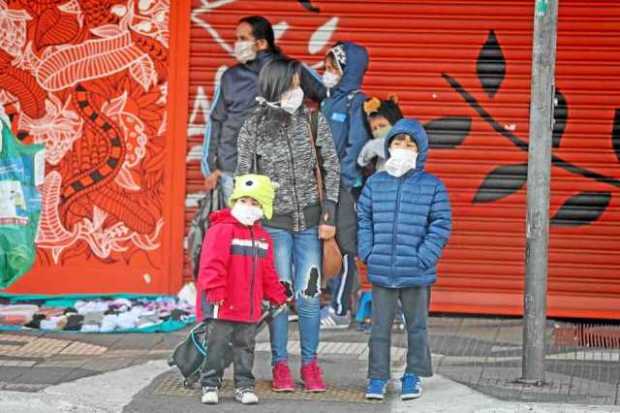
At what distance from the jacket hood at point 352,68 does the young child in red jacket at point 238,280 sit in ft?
7.74

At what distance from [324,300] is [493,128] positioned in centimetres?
184

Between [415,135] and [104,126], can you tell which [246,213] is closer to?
[415,135]

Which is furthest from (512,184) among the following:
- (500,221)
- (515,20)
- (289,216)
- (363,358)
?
(289,216)

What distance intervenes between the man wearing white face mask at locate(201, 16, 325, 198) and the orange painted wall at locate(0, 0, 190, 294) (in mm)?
816

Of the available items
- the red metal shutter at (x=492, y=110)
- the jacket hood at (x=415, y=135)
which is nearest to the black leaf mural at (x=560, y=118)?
the red metal shutter at (x=492, y=110)

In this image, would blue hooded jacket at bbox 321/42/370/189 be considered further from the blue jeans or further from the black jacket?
the blue jeans

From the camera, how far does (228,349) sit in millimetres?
8055

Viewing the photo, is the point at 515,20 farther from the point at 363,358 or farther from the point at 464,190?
the point at 363,358

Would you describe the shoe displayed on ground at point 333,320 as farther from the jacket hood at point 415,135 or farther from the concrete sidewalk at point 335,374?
the jacket hood at point 415,135

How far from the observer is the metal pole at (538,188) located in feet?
27.1

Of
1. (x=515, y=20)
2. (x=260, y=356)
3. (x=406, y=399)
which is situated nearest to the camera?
(x=406, y=399)

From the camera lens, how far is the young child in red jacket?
7.81 metres

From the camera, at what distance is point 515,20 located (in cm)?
1066

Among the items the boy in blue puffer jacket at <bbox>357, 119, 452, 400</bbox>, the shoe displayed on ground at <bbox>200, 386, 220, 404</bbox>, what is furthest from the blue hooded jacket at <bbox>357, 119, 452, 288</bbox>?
the shoe displayed on ground at <bbox>200, 386, 220, 404</bbox>
